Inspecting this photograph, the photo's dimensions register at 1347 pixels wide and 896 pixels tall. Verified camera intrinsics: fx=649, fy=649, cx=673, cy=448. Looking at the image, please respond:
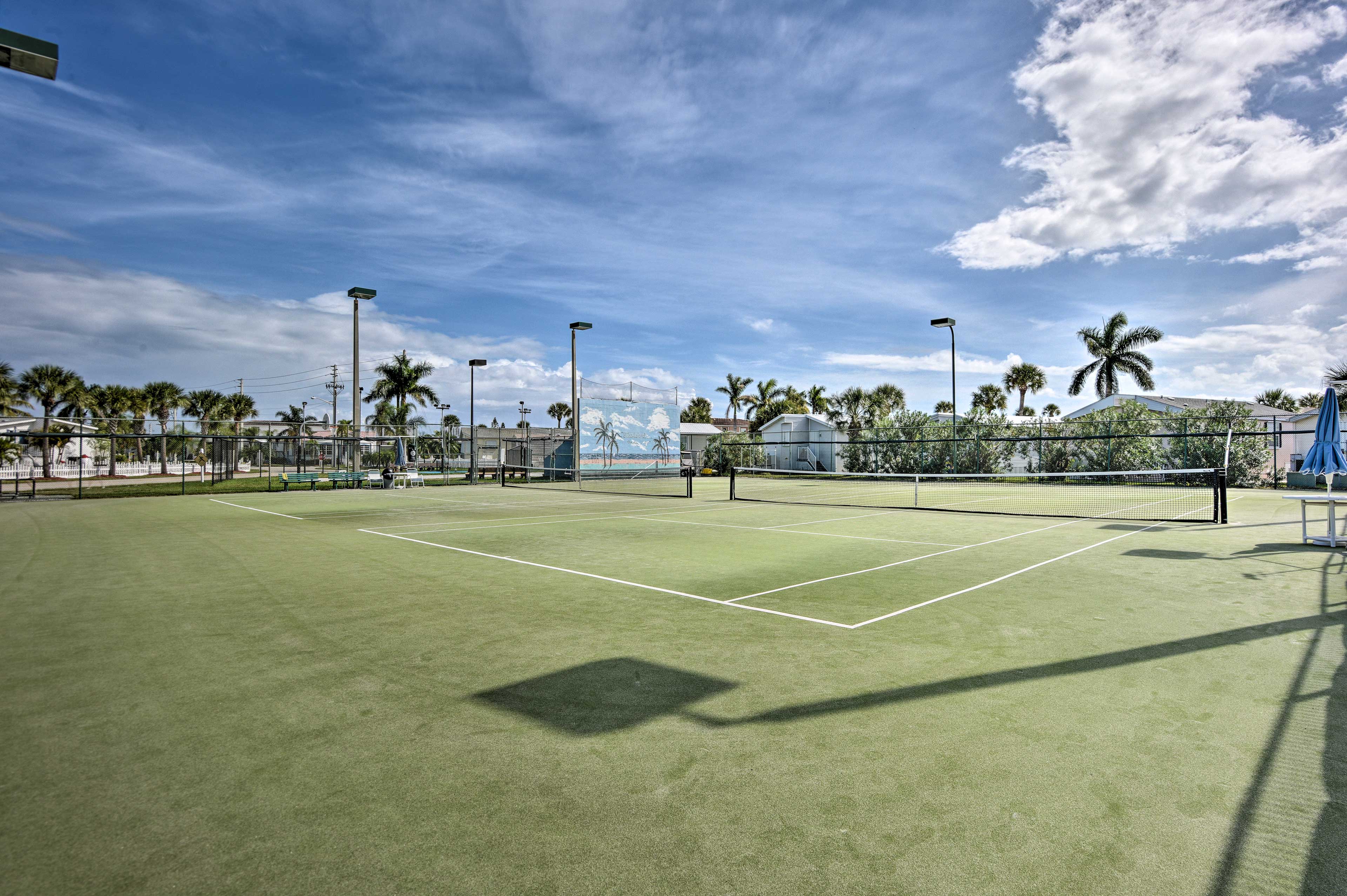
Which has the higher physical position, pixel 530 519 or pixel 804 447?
pixel 804 447

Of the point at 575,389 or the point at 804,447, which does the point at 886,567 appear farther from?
the point at 804,447

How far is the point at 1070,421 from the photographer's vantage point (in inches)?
1266

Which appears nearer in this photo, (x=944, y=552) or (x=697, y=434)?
(x=944, y=552)

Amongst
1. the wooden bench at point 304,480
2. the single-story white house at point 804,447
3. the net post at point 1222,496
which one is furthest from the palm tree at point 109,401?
the net post at point 1222,496

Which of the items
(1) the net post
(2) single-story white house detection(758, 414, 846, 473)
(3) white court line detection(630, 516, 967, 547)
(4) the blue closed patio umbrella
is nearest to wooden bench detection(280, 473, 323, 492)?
(3) white court line detection(630, 516, 967, 547)

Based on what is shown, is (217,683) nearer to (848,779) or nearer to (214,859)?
(214,859)

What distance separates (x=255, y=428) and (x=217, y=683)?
82235 millimetres

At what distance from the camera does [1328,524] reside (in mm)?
→ 10625

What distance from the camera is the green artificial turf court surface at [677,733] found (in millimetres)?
2525

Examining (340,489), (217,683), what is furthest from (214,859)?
(340,489)

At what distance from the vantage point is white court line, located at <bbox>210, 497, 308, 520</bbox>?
53.1 ft

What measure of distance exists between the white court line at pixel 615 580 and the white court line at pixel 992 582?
0.52 meters

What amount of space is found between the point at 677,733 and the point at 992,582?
5710 millimetres

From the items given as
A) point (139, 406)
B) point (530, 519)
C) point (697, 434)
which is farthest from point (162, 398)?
point (530, 519)
